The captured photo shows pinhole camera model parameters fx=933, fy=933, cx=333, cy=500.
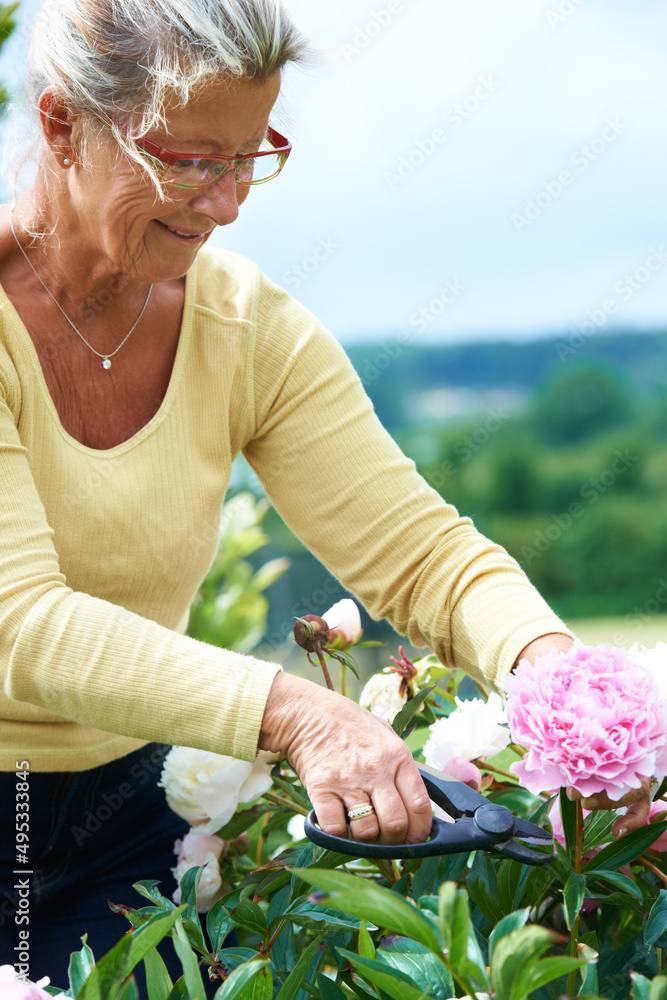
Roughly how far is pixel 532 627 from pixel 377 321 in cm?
1019

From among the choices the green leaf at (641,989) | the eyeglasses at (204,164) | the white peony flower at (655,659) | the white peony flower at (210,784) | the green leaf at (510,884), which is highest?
the eyeglasses at (204,164)

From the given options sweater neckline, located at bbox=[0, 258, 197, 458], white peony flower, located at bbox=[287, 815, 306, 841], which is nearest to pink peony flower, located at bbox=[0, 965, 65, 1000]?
white peony flower, located at bbox=[287, 815, 306, 841]

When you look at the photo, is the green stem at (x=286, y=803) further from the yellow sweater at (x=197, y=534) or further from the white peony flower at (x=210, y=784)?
the yellow sweater at (x=197, y=534)

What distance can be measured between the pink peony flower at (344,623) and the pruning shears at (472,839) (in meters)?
0.38

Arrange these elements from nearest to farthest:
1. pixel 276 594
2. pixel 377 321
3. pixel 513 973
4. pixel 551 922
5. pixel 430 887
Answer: pixel 513 973 → pixel 430 887 → pixel 551 922 → pixel 276 594 → pixel 377 321

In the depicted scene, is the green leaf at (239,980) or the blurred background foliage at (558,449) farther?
the blurred background foliage at (558,449)

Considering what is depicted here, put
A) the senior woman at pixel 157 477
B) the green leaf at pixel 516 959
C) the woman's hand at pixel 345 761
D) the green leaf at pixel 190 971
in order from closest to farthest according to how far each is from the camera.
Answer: the green leaf at pixel 516 959, the green leaf at pixel 190 971, the woman's hand at pixel 345 761, the senior woman at pixel 157 477

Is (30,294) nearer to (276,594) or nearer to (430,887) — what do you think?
(430,887)

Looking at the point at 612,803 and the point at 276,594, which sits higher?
the point at 612,803

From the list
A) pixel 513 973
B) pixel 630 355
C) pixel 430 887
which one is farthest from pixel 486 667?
pixel 630 355

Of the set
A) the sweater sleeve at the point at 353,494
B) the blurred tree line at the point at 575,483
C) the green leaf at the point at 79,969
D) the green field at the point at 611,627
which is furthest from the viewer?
the blurred tree line at the point at 575,483

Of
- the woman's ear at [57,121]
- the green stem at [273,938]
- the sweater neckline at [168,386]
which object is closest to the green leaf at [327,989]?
the green stem at [273,938]

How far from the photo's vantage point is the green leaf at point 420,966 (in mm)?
715

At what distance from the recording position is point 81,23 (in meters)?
1.11
